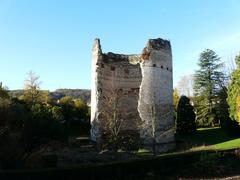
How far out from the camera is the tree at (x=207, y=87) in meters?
48.4

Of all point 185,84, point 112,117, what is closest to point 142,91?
point 112,117

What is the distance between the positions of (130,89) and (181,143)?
23.9 feet

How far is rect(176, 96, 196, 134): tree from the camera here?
1661 inches

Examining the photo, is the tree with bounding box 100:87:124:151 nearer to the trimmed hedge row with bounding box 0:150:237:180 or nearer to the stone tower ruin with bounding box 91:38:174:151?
the stone tower ruin with bounding box 91:38:174:151

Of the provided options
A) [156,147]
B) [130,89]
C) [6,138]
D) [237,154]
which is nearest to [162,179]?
[237,154]

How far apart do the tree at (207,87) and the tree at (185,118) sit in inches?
252

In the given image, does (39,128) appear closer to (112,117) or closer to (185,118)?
(112,117)

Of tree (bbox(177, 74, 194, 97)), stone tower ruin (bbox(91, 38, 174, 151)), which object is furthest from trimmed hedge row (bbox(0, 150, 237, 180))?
tree (bbox(177, 74, 194, 97))

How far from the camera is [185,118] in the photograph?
4212cm

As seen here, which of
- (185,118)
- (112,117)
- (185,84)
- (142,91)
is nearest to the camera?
(142,91)

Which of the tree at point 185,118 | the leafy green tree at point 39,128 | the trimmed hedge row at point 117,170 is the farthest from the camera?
the tree at point 185,118

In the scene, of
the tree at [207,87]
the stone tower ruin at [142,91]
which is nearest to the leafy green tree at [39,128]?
the stone tower ruin at [142,91]

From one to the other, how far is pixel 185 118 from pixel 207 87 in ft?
28.7

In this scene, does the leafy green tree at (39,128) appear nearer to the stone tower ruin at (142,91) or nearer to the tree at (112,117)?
the tree at (112,117)
